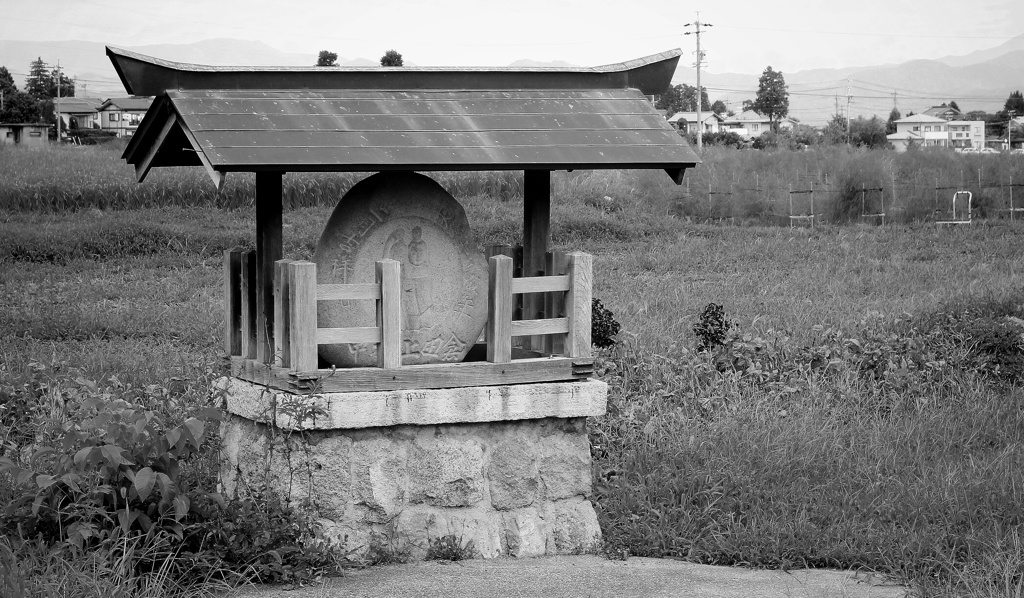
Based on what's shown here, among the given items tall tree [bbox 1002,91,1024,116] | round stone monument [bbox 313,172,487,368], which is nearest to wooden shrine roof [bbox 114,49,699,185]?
round stone monument [bbox 313,172,487,368]

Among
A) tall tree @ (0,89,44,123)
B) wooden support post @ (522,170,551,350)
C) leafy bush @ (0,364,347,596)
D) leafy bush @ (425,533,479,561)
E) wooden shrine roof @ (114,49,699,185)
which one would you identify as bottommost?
leafy bush @ (425,533,479,561)

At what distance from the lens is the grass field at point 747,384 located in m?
6.20

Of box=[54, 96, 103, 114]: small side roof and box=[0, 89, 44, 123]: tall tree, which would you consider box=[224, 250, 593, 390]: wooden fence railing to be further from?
box=[54, 96, 103, 114]: small side roof

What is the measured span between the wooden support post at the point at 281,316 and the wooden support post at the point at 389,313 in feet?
1.59

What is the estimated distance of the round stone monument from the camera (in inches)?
236

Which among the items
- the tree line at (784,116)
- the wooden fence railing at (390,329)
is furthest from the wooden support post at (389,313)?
the tree line at (784,116)

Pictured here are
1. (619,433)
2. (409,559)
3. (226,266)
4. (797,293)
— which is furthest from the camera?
(797,293)

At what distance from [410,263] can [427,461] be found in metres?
1.10

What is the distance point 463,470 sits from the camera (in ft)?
19.4

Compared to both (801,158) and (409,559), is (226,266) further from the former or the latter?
(801,158)

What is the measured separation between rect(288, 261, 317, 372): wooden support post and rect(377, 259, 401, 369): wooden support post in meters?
0.35

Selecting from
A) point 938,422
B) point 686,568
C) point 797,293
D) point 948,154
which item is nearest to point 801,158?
point 948,154

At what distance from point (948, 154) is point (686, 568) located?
2849 cm

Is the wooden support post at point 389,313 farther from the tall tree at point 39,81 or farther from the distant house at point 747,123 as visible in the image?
the distant house at point 747,123
